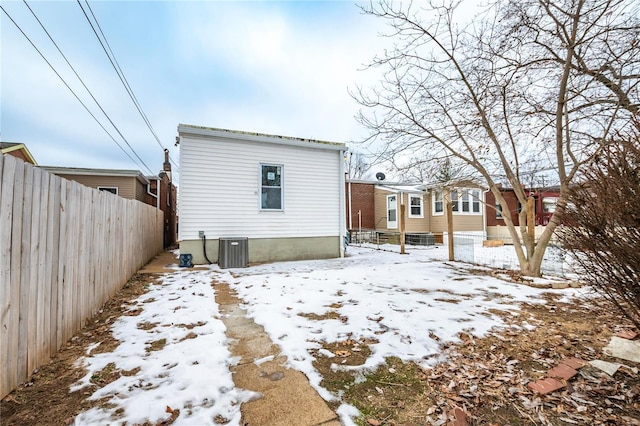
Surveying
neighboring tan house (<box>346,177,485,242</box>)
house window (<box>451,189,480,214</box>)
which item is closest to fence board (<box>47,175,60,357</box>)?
neighboring tan house (<box>346,177,485,242</box>)

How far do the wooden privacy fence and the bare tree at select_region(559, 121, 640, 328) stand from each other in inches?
162

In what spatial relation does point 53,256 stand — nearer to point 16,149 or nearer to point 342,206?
point 342,206

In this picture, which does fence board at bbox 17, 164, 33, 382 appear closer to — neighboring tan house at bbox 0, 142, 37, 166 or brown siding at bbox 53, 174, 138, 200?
brown siding at bbox 53, 174, 138, 200

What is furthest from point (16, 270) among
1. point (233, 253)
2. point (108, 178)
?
point (108, 178)

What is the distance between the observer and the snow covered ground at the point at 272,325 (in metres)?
1.96

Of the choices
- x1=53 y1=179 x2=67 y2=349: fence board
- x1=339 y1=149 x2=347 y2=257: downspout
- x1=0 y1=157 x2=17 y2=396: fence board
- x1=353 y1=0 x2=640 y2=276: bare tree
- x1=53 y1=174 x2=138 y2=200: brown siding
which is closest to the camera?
x1=0 y1=157 x2=17 y2=396: fence board

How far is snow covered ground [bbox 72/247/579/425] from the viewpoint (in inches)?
77.3

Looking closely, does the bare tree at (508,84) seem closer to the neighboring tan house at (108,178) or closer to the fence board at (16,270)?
the fence board at (16,270)

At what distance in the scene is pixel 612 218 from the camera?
2.00 meters

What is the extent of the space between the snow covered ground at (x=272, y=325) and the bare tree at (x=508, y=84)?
9.38 feet

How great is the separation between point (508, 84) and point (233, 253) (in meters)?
7.39

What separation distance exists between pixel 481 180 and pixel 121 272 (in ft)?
28.8

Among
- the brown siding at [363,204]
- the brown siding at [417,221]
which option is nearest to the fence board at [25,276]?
the brown siding at [363,204]

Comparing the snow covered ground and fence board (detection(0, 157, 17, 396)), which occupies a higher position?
fence board (detection(0, 157, 17, 396))
